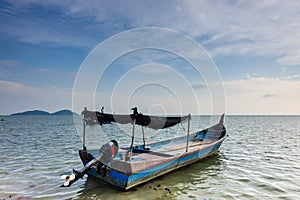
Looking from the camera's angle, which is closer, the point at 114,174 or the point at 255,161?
the point at 114,174

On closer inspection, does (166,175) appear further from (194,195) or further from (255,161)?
(255,161)

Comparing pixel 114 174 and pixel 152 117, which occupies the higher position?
pixel 152 117

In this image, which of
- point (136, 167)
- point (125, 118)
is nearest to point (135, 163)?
point (136, 167)

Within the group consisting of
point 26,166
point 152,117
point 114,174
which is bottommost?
point 26,166

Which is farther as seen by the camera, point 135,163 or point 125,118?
point 125,118

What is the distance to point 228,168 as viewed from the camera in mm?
11078

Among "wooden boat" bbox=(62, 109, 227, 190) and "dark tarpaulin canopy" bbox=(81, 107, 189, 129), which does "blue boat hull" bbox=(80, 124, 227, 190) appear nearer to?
"wooden boat" bbox=(62, 109, 227, 190)

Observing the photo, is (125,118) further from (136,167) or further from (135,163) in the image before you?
(136,167)

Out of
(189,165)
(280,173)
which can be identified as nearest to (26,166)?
(189,165)

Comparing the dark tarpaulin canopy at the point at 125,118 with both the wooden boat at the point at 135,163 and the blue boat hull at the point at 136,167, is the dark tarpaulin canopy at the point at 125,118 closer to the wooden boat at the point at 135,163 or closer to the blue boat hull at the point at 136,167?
the wooden boat at the point at 135,163

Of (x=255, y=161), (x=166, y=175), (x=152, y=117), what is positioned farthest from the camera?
(x=255, y=161)

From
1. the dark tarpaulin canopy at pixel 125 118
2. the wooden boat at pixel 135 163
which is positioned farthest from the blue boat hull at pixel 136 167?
the dark tarpaulin canopy at pixel 125 118

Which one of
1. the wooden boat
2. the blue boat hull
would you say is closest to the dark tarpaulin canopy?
the wooden boat

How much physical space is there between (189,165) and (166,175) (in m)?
2.26
